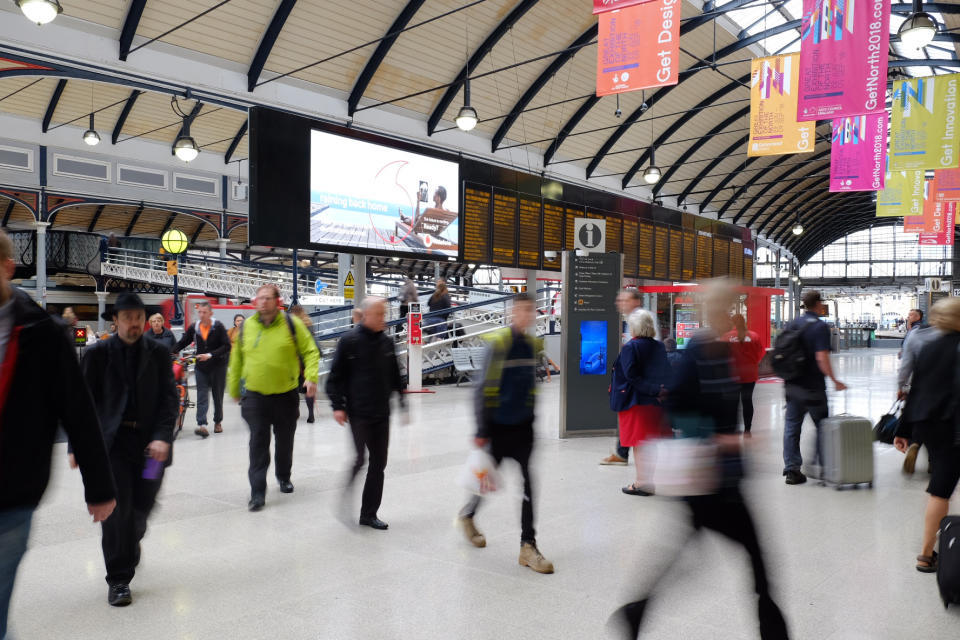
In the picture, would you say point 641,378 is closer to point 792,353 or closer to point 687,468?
point 792,353

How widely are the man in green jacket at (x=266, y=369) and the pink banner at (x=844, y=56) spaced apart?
760 cm

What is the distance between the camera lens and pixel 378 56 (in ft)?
44.3

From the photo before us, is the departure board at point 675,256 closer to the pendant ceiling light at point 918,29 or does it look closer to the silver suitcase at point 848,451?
the pendant ceiling light at point 918,29

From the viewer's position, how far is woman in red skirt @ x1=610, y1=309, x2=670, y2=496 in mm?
5840

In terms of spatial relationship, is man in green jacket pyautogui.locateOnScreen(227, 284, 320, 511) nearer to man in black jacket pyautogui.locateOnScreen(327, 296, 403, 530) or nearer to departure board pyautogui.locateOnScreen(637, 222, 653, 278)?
man in black jacket pyautogui.locateOnScreen(327, 296, 403, 530)

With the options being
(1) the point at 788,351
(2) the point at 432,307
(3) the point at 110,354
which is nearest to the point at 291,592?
(3) the point at 110,354

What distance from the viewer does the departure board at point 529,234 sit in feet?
47.3

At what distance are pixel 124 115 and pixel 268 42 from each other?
9.36m

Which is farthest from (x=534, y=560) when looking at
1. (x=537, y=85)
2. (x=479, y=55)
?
(x=537, y=85)

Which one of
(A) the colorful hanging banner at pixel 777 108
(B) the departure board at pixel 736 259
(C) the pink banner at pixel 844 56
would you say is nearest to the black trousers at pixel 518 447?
(C) the pink banner at pixel 844 56

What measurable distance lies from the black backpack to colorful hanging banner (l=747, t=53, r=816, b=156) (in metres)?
7.62

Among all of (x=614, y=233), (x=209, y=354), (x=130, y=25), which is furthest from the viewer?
(x=614, y=233)

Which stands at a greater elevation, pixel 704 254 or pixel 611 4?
pixel 611 4

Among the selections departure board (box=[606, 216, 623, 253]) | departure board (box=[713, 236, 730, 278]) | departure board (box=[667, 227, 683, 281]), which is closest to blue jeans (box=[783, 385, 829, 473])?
departure board (box=[606, 216, 623, 253])
